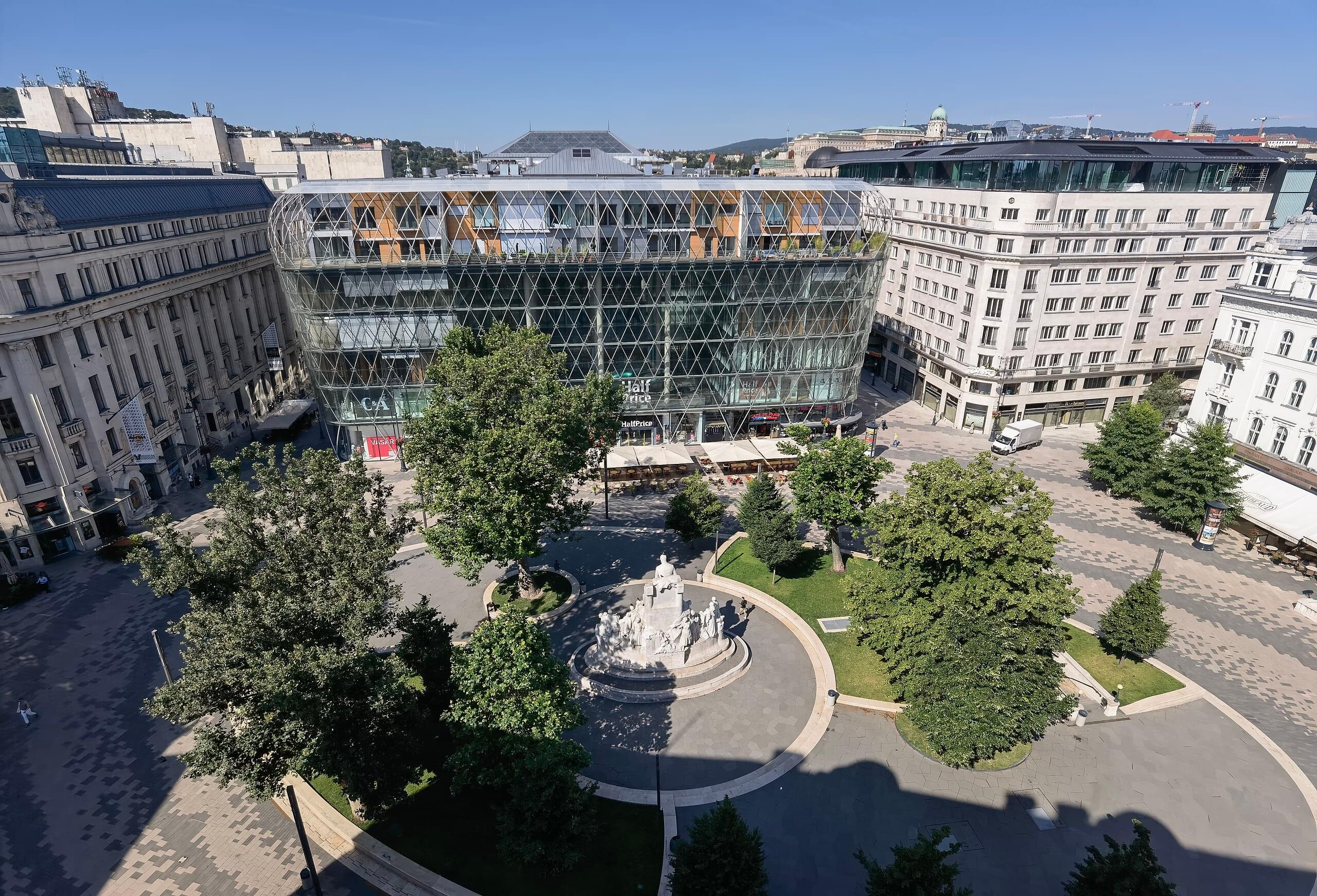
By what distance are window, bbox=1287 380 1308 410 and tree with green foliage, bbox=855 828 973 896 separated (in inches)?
1852

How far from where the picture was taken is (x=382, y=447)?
60406 millimetres

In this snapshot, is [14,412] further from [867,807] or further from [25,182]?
[867,807]

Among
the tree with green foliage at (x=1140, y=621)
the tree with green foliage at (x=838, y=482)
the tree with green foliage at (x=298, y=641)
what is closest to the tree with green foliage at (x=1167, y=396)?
the tree with green foliage at (x=1140, y=621)

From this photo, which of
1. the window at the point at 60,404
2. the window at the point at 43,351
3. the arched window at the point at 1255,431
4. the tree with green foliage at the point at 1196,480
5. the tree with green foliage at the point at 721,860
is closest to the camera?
the tree with green foliage at the point at 721,860

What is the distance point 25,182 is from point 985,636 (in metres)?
66.7

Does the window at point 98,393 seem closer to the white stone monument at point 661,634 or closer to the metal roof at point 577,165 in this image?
the white stone monument at point 661,634

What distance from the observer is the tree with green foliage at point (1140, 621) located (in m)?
33.0

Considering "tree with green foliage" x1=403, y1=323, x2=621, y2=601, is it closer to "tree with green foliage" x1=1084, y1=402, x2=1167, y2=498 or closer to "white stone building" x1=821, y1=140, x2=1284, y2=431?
"tree with green foliage" x1=1084, y1=402, x2=1167, y2=498

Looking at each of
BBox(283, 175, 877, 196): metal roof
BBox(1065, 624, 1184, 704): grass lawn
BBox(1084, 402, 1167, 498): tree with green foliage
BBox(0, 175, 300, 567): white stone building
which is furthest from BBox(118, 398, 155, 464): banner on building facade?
BBox(1084, 402, 1167, 498): tree with green foliage

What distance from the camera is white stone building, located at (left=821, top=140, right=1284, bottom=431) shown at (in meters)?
61.4

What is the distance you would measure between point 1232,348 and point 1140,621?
31.1m

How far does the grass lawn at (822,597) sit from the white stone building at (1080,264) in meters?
33.3

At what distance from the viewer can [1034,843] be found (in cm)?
2542

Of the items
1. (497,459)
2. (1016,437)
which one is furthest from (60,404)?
(1016,437)
